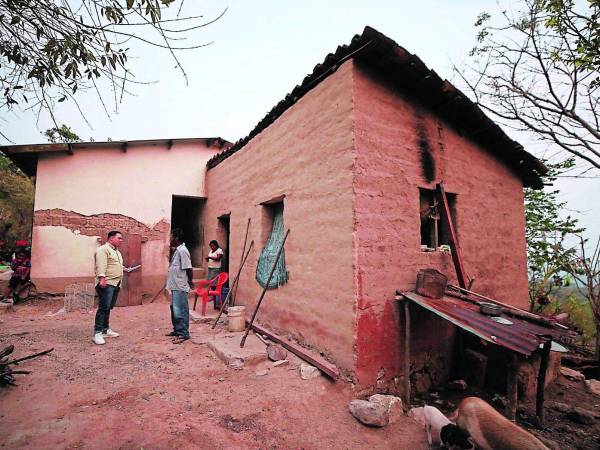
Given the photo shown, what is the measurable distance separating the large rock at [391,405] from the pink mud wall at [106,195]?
7325 mm

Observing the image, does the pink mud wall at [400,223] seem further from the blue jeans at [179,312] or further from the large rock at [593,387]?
the blue jeans at [179,312]

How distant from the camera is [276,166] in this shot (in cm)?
517

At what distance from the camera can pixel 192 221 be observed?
1072 cm

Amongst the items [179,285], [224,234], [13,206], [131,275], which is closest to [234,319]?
[179,285]

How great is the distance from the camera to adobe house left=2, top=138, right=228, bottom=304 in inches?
291

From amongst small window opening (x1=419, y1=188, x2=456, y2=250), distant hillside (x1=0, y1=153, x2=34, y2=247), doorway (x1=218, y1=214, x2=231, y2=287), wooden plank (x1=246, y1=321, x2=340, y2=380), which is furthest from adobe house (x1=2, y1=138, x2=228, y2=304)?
distant hillside (x1=0, y1=153, x2=34, y2=247)

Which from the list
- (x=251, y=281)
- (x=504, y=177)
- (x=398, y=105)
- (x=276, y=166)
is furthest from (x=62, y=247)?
(x=504, y=177)

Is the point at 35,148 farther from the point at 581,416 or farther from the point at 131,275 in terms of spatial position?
the point at 581,416

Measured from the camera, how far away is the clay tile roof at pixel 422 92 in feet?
11.5

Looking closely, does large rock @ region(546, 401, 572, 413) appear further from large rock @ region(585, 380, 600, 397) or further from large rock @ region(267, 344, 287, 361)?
large rock @ region(267, 344, 287, 361)

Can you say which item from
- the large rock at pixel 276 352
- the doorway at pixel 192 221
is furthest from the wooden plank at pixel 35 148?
the large rock at pixel 276 352

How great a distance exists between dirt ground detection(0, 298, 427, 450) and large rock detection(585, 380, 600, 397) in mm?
3933

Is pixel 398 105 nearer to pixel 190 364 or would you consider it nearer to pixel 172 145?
pixel 190 364

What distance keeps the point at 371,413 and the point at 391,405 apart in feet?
1.05
